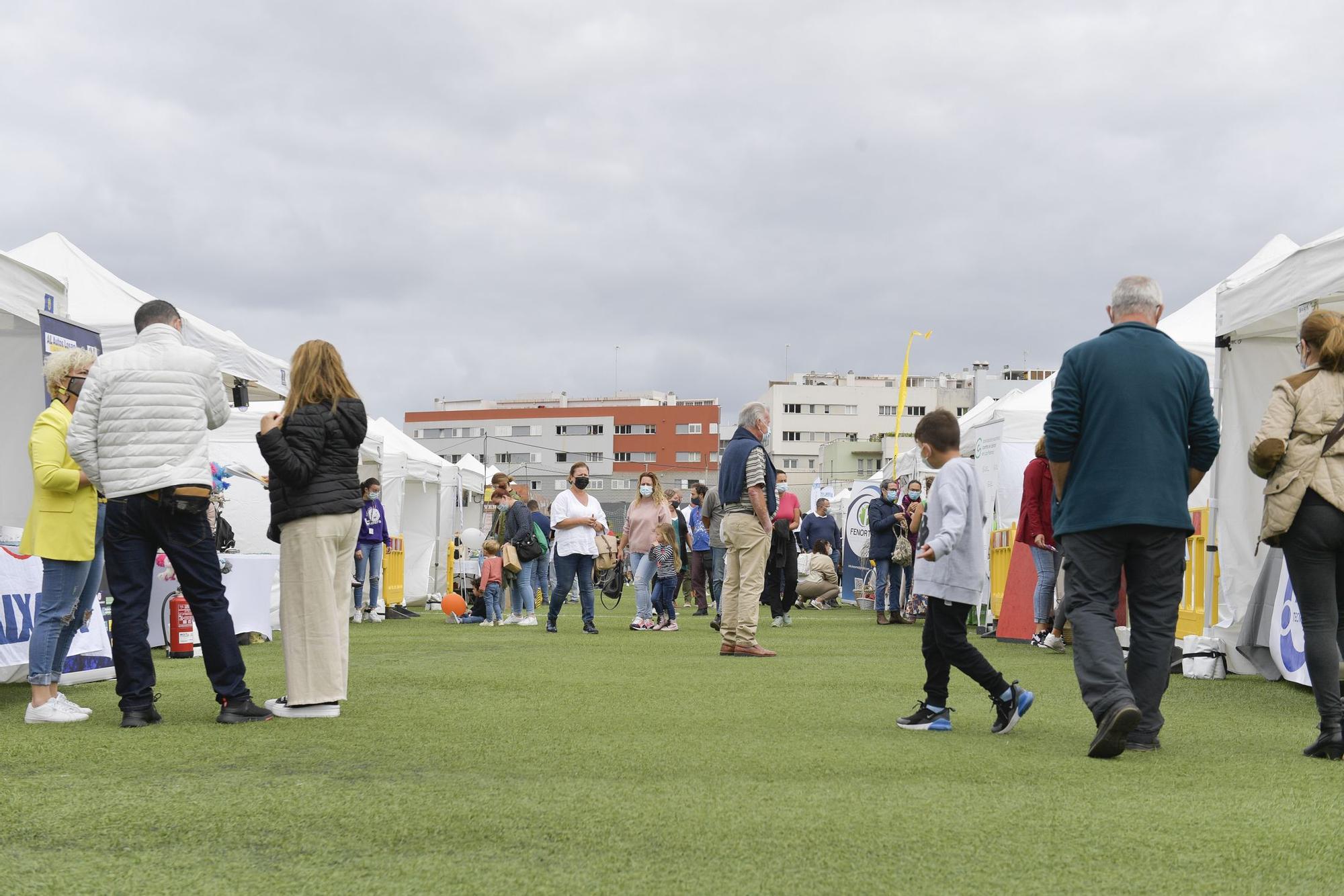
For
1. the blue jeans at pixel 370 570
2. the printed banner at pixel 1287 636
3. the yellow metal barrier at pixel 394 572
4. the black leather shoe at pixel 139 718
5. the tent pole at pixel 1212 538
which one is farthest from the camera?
the yellow metal barrier at pixel 394 572

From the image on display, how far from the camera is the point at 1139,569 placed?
5.68 m

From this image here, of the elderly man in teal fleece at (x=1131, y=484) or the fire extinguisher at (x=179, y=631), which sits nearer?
the elderly man in teal fleece at (x=1131, y=484)

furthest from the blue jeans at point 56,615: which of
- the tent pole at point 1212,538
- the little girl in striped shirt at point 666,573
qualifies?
the little girl in striped shirt at point 666,573

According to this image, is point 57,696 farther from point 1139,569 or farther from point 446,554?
point 446,554

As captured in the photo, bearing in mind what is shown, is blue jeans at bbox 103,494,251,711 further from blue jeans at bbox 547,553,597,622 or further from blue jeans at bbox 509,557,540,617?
blue jeans at bbox 509,557,540,617

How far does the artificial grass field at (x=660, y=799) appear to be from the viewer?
3396mm

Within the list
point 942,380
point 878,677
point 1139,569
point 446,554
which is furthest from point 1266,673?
point 942,380

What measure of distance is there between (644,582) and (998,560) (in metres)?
4.44

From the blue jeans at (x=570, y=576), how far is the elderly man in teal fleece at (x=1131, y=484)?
942 cm

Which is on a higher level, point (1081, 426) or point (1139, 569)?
point (1081, 426)

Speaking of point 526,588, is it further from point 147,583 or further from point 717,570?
point 147,583

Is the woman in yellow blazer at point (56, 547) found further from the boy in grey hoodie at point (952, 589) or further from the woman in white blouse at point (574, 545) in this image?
the woman in white blouse at point (574, 545)

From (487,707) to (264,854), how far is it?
137 inches

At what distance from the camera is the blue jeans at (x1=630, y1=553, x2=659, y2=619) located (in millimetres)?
15555
